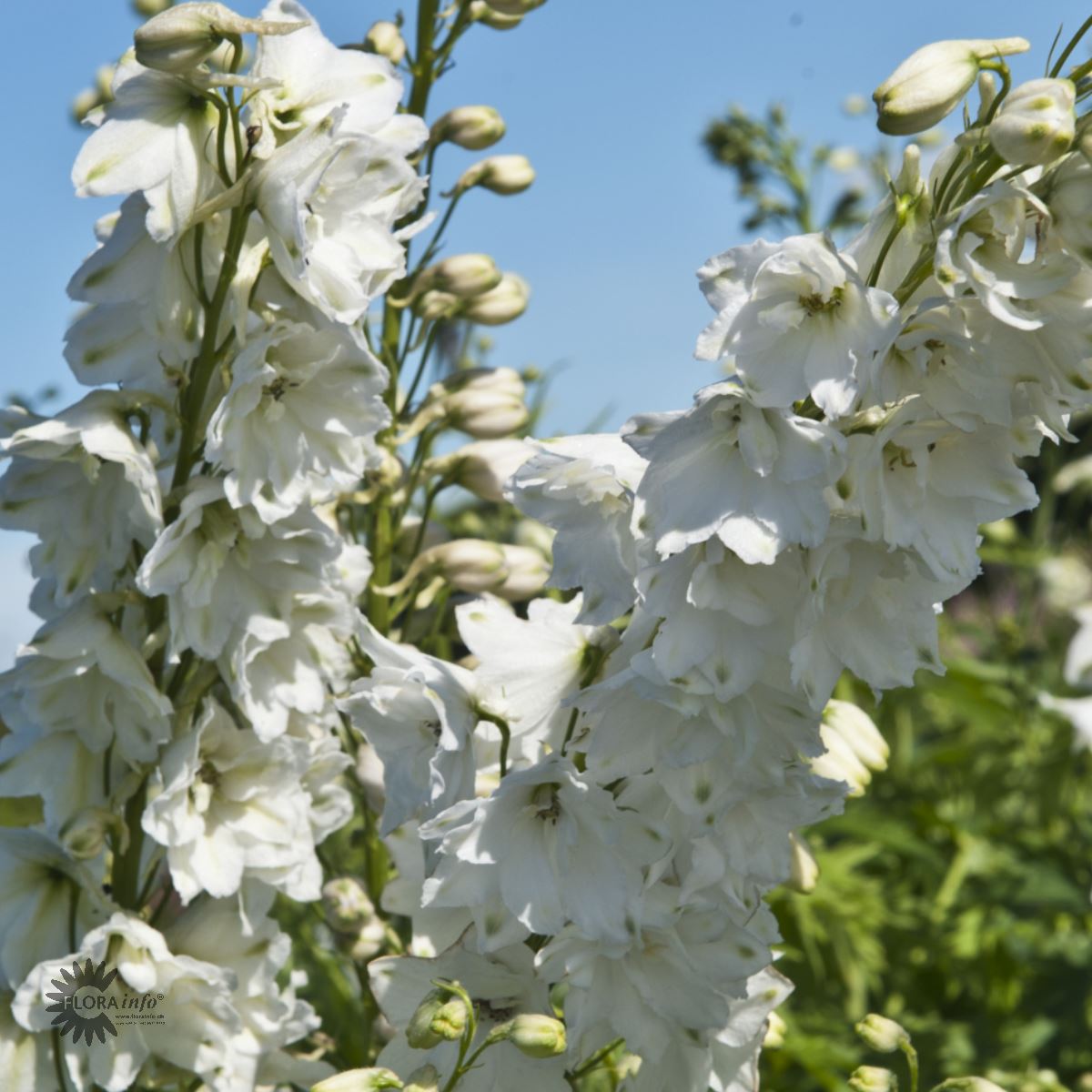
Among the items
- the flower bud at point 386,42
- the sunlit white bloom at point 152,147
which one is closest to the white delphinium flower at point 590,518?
the sunlit white bloom at point 152,147

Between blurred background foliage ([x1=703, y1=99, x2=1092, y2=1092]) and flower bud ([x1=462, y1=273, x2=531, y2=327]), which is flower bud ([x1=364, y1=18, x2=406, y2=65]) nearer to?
flower bud ([x1=462, y1=273, x2=531, y2=327])

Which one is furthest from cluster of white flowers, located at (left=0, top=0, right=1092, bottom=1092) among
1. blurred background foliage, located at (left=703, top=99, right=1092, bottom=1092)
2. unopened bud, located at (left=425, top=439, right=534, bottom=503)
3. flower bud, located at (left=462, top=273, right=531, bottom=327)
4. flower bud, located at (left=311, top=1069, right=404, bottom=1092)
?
blurred background foliage, located at (left=703, top=99, right=1092, bottom=1092)

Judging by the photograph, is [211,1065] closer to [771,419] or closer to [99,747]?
[99,747]

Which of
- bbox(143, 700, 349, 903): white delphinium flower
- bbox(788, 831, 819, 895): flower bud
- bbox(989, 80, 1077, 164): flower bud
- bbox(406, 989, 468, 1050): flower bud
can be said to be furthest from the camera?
bbox(788, 831, 819, 895): flower bud

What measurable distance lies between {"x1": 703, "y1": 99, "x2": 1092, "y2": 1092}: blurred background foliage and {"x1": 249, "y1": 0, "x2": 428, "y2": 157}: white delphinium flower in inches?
44.8

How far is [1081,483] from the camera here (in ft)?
11.0

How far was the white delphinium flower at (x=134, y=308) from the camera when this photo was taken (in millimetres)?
1035

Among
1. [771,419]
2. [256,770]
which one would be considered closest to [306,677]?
[256,770]

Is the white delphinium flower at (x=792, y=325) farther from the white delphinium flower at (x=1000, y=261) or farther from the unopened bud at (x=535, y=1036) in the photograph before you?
the unopened bud at (x=535, y=1036)

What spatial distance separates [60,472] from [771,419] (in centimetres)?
59

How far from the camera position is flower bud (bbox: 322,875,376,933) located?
1.31m

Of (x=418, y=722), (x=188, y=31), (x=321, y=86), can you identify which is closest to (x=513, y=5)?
(x=321, y=86)

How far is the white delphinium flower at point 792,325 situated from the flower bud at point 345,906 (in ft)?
2.29

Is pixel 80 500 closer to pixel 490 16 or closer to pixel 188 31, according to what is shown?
pixel 188 31
